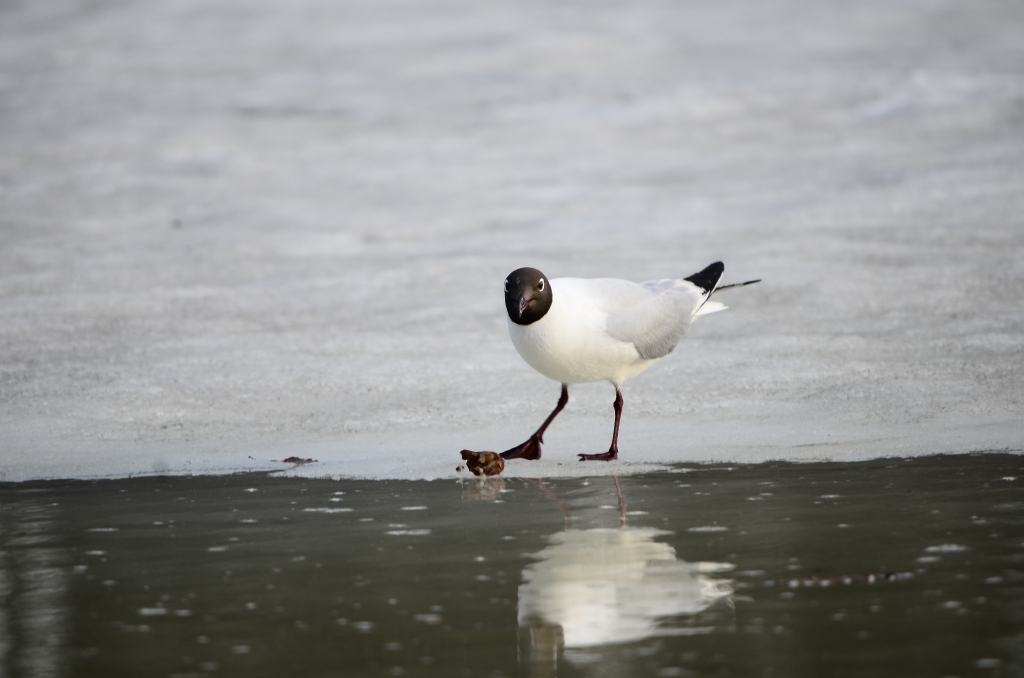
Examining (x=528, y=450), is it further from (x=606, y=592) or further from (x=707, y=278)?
(x=606, y=592)

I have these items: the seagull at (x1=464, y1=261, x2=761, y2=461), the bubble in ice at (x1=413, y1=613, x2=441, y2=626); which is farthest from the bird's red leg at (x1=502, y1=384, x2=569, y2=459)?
the bubble in ice at (x1=413, y1=613, x2=441, y2=626)

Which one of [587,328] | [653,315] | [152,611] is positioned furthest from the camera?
[653,315]

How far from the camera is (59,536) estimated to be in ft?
12.3

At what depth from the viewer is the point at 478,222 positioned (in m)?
11.2

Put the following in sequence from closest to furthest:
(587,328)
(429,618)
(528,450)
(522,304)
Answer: (429,618) < (522,304) < (528,450) < (587,328)

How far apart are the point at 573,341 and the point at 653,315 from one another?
636 mm

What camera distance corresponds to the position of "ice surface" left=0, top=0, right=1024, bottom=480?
574 centimetres

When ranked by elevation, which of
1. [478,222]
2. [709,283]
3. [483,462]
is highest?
[478,222]

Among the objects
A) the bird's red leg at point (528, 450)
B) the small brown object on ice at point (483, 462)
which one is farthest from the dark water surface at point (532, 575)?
the bird's red leg at point (528, 450)

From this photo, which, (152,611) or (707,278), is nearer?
(152,611)

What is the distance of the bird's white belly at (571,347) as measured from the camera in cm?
514

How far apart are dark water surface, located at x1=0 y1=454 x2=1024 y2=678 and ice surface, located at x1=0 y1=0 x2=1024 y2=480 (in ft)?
2.01

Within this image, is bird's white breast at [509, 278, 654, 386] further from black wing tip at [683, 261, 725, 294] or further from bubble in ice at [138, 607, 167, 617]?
bubble in ice at [138, 607, 167, 617]

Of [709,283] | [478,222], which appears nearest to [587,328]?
[709,283]
